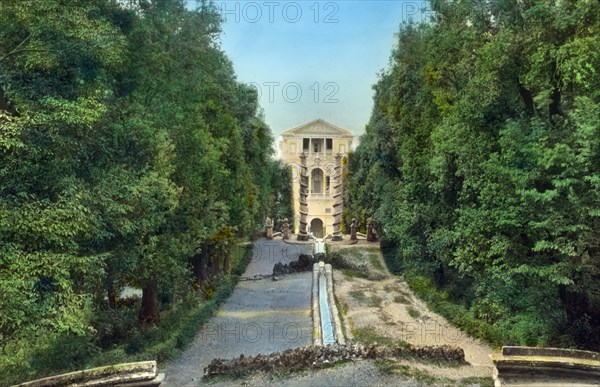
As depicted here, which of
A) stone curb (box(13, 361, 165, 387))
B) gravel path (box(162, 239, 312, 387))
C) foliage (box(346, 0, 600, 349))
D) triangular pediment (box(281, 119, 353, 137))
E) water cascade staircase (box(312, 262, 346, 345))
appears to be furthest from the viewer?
triangular pediment (box(281, 119, 353, 137))

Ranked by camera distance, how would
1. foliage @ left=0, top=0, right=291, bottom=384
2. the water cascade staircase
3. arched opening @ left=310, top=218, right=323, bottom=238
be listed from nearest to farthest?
foliage @ left=0, top=0, right=291, bottom=384 < the water cascade staircase < arched opening @ left=310, top=218, right=323, bottom=238

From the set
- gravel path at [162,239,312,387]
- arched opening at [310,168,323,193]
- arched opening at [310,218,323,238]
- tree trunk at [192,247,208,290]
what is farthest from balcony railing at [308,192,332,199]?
tree trunk at [192,247,208,290]

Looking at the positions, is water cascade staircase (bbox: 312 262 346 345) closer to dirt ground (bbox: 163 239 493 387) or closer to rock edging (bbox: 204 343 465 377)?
dirt ground (bbox: 163 239 493 387)

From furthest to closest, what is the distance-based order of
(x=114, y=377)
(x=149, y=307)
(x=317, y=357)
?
(x=149, y=307), (x=317, y=357), (x=114, y=377)

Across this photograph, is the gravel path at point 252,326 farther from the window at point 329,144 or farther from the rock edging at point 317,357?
the window at point 329,144

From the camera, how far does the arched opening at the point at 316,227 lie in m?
72.4

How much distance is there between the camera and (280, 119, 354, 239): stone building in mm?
72562

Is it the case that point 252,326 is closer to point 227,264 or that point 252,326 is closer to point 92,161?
point 92,161

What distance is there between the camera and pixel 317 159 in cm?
7325

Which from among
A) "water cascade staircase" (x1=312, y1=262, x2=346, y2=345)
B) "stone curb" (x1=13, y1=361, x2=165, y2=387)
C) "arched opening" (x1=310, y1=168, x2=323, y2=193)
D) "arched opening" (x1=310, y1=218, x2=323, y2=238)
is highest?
"arched opening" (x1=310, y1=168, x2=323, y2=193)

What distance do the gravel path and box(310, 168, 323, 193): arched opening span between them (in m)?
41.6

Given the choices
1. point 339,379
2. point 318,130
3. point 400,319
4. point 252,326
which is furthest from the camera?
point 318,130

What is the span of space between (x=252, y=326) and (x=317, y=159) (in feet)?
174

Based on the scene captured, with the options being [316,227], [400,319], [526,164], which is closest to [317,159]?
[316,227]
